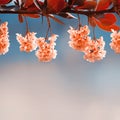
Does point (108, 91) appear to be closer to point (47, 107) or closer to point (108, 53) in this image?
point (108, 53)

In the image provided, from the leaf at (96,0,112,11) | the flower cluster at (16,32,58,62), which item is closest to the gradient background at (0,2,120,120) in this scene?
the flower cluster at (16,32,58,62)

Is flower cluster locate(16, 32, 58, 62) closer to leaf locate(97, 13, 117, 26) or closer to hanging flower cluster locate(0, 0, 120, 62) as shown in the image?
hanging flower cluster locate(0, 0, 120, 62)

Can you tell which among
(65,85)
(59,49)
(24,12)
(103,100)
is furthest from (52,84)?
(24,12)

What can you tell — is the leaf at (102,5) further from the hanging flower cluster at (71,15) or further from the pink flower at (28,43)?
the pink flower at (28,43)

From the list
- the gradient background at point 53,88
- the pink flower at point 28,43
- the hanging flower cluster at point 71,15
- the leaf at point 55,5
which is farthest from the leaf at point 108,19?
the gradient background at point 53,88

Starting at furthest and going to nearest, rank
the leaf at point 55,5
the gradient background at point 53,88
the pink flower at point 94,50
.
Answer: the gradient background at point 53,88 → the pink flower at point 94,50 → the leaf at point 55,5

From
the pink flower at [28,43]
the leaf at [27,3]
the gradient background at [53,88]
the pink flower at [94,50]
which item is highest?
the leaf at [27,3]
